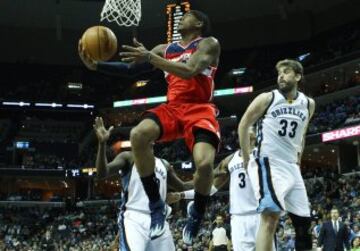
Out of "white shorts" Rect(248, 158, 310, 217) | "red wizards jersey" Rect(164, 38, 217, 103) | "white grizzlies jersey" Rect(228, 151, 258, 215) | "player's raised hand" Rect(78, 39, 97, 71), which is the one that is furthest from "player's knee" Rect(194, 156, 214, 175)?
"white grizzlies jersey" Rect(228, 151, 258, 215)

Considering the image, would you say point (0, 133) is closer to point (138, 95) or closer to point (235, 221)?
point (138, 95)

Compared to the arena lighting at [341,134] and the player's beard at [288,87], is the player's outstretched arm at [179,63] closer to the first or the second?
the player's beard at [288,87]

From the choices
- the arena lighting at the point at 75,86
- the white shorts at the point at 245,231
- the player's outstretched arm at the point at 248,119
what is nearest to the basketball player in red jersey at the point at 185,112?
the player's outstretched arm at the point at 248,119

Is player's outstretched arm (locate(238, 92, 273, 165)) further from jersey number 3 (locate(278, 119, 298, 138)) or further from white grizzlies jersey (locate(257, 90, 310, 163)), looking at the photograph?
jersey number 3 (locate(278, 119, 298, 138))

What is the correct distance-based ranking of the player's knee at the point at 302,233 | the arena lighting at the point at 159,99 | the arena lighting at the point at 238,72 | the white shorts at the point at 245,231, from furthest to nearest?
1. the arena lighting at the point at 238,72
2. the arena lighting at the point at 159,99
3. the white shorts at the point at 245,231
4. the player's knee at the point at 302,233

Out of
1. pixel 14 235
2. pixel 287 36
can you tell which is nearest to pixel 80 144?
pixel 14 235

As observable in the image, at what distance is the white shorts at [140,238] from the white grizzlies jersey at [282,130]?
1281 millimetres

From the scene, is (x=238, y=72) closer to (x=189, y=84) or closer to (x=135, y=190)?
(x=135, y=190)

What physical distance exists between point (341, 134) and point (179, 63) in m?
23.0

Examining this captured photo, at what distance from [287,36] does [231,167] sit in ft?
119

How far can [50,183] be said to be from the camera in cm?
4559

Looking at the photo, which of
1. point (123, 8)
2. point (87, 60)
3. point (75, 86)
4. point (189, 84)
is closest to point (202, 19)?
point (189, 84)

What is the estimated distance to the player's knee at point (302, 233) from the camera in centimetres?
580

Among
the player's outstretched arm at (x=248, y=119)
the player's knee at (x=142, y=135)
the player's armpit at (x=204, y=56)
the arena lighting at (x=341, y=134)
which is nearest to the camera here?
the player's knee at (x=142, y=135)
